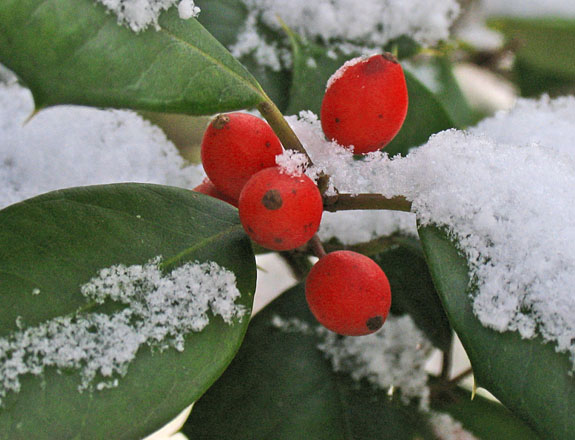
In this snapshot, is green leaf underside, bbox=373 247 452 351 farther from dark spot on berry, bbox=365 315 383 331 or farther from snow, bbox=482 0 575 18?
snow, bbox=482 0 575 18

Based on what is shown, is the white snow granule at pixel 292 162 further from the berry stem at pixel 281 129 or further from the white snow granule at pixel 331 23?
the white snow granule at pixel 331 23

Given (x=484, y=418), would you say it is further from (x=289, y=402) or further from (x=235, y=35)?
(x=235, y=35)

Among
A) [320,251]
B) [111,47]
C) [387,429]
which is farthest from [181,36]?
[387,429]

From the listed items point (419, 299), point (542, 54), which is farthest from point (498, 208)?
point (542, 54)

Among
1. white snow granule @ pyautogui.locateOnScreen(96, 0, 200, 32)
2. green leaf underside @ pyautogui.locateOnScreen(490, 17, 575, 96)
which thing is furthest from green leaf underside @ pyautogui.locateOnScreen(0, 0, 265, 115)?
green leaf underside @ pyautogui.locateOnScreen(490, 17, 575, 96)

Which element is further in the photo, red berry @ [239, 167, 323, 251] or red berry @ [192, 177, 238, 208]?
red berry @ [192, 177, 238, 208]

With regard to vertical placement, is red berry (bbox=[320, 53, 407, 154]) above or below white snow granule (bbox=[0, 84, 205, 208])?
above

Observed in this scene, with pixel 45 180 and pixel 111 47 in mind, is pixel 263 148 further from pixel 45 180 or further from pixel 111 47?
pixel 45 180
